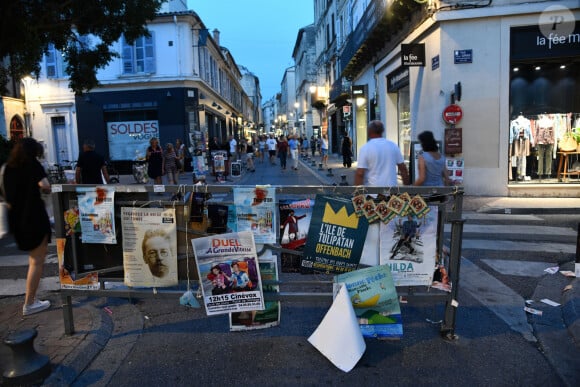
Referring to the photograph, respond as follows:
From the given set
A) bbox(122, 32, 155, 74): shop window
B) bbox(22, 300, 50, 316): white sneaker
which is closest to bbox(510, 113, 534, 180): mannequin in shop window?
bbox(22, 300, 50, 316): white sneaker

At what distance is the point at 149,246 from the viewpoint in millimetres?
3906

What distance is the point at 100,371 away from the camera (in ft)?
11.5

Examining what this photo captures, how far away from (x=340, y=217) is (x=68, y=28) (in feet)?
25.5

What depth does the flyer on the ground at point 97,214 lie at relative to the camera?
12.7 ft

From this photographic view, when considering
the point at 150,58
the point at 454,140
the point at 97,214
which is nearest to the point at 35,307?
the point at 97,214

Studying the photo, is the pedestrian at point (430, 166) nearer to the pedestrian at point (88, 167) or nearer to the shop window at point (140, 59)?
the pedestrian at point (88, 167)

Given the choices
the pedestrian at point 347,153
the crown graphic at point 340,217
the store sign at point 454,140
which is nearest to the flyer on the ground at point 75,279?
the crown graphic at point 340,217

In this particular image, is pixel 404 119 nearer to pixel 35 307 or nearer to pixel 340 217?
pixel 340 217

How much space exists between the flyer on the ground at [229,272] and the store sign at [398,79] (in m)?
13.3

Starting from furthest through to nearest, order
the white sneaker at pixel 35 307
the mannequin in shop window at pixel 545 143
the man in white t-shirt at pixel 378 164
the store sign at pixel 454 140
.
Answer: the mannequin in shop window at pixel 545 143, the store sign at pixel 454 140, the man in white t-shirt at pixel 378 164, the white sneaker at pixel 35 307

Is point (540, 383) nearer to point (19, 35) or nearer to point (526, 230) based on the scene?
point (526, 230)

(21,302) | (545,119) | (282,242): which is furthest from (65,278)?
(545,119)

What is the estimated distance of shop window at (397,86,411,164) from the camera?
666 inches

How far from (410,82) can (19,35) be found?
11.6 metres
